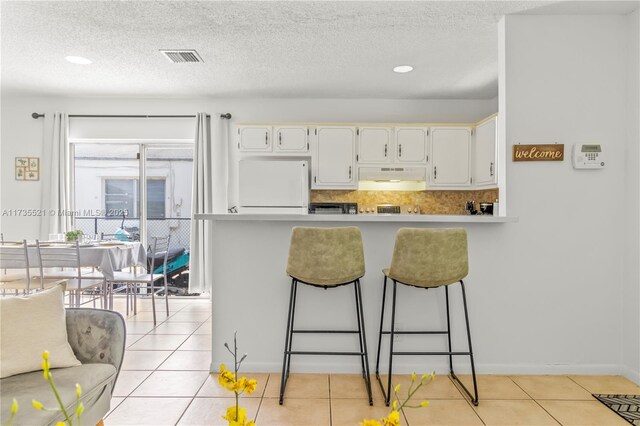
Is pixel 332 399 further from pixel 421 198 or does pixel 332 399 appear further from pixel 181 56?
Result: pixel 421 198

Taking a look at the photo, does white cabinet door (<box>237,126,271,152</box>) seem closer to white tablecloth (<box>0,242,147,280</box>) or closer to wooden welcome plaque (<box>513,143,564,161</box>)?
white tablecloth (<box>0,242,147,280</box>)

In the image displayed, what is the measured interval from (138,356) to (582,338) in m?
3.27

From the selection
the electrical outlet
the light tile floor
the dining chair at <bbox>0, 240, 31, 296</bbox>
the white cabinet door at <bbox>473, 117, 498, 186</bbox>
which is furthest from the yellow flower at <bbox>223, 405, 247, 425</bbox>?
the white cabinet door at <bbox>473, 117, 498, 186</bbox>

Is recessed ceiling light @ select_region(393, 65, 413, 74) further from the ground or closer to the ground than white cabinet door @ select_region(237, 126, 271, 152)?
further from the ground

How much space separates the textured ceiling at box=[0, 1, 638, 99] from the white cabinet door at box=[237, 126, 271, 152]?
45cm

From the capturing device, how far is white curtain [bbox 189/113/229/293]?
500 cm

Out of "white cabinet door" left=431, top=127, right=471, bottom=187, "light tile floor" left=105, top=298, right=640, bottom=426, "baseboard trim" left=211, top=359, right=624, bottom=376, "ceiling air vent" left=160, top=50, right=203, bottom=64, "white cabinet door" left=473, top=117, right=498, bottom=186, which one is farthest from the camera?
"white cabinet door" left=431, top=127, right=471, bottom=187

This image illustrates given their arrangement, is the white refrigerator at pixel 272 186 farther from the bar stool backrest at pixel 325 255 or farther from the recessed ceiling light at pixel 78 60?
the bar stool backrest at pixel 325 255

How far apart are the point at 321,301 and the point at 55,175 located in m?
4.24

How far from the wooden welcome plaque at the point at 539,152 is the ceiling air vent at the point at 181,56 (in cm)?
283

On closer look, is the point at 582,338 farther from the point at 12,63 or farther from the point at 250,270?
the point at 12,63

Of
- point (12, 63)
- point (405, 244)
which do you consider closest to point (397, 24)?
point (405, 244)

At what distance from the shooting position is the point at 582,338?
277 cm

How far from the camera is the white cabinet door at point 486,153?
4.22 meters
